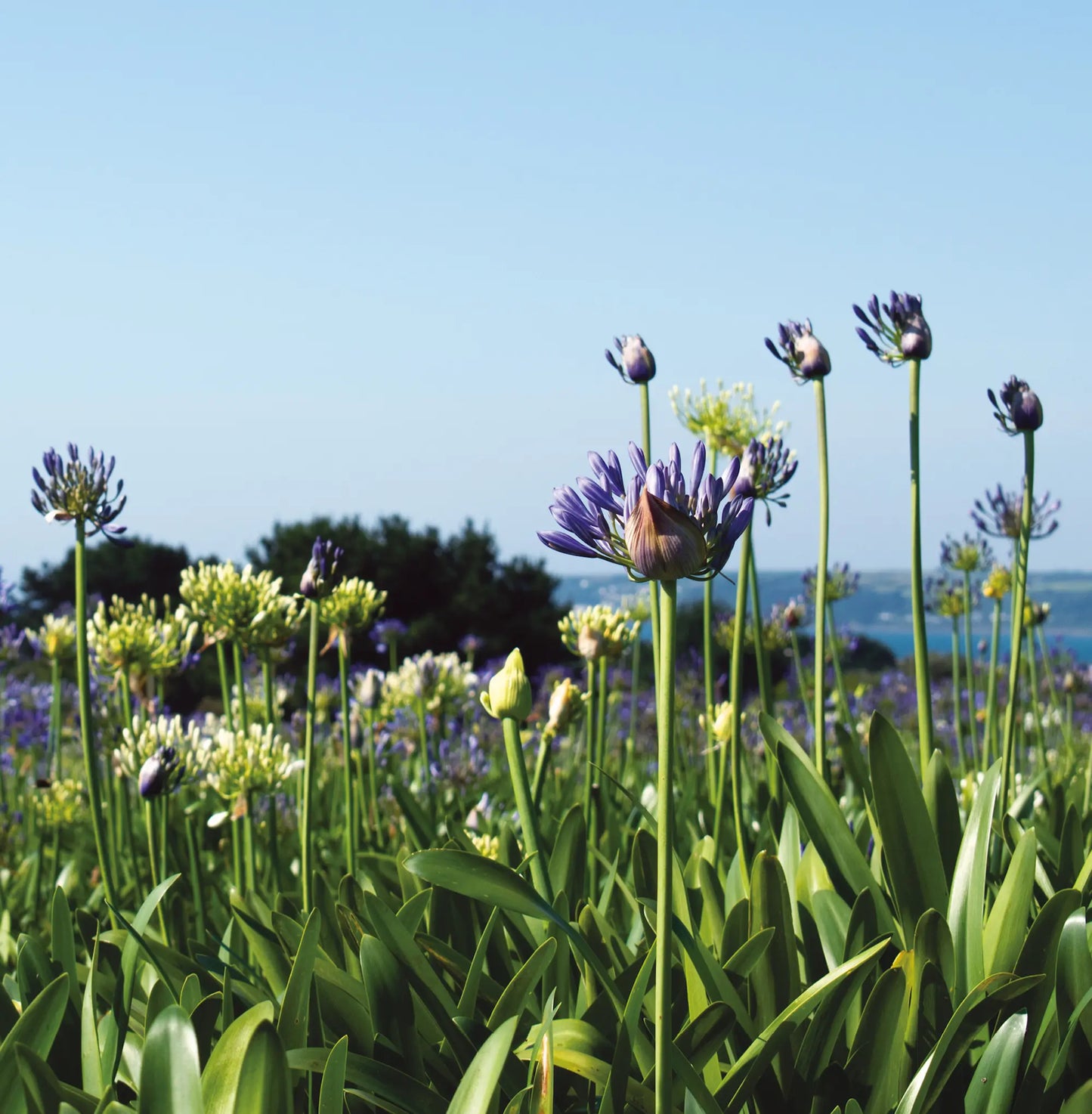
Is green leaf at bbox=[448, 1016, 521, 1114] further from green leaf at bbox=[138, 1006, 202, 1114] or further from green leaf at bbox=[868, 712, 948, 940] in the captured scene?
green leaf at bbox=[868, 712, 948, 940]

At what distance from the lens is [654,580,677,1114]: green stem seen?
134 centimetres

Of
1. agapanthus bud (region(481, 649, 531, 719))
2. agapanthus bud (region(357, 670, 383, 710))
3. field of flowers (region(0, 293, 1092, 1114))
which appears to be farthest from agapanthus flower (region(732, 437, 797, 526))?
agapanthus bud (region(357, 670, 383, 710))

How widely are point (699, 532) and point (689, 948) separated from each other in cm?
80

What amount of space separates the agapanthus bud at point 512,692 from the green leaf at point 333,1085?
657mm

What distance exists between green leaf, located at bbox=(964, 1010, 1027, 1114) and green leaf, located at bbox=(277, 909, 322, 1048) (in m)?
1.06

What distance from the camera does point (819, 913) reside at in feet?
7.24

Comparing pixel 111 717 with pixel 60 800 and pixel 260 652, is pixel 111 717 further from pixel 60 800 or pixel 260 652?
pixel 260 652

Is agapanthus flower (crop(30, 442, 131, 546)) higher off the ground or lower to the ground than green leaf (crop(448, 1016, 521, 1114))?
higher

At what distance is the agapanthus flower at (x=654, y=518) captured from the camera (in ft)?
4.52

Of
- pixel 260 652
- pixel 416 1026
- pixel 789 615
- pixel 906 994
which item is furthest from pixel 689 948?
pixel 789 615

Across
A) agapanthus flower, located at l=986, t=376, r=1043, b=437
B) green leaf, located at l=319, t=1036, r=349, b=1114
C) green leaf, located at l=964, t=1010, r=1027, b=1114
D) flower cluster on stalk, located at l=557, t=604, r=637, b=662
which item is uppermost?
agapanthus flower, located at l=986, t=376, r=1043, b=437

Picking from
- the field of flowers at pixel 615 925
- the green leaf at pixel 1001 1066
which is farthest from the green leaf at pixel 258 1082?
the green leaf at pixel 1001 1066

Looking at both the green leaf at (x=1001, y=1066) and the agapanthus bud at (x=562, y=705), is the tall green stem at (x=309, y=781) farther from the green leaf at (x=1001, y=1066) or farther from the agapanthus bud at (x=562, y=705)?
the green leaf at (x=1001, y=1066)

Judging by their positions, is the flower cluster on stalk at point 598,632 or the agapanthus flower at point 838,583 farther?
the agapanthus flower at point 838,583
